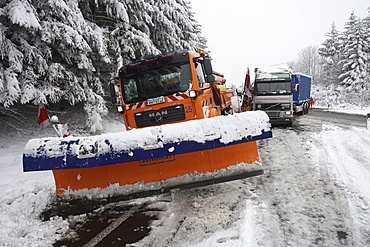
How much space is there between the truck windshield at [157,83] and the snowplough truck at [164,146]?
0.07ft

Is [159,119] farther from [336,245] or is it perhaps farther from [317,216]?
[336,245]

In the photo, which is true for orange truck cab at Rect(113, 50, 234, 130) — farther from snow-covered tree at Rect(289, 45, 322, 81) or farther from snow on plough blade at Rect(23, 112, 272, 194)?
snow-covered tree at Rect(289, 45, 322, 81)

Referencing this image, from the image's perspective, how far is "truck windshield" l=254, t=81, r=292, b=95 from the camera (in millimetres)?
11258

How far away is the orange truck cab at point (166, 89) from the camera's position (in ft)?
16.4

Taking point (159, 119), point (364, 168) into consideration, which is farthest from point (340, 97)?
point (159, 119)

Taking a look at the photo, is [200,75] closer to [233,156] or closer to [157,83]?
[157,83]

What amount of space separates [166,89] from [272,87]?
7.92 m

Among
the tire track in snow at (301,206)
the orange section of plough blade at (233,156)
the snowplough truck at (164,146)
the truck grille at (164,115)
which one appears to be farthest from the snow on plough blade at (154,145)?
the truck grille at (164,115)

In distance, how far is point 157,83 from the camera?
5211mm

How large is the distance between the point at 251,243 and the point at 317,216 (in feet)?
3.82

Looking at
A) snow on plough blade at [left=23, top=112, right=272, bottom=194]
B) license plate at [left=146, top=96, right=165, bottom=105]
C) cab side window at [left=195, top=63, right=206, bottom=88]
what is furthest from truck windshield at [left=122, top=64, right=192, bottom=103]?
snow on plough blade at [left=23, top=112, right=272, bottom=194]

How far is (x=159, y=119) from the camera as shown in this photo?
5.02 meters

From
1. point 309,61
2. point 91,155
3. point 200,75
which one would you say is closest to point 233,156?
point 91,155

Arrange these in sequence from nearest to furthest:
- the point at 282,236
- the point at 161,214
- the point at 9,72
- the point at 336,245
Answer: the point at 336,245 → the point at 282,236 → the point at 161,214 → the point at 9,72
